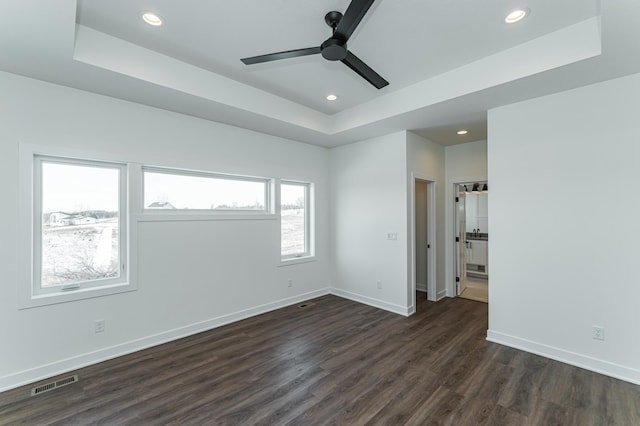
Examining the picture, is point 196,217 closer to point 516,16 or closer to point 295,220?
point 295,220

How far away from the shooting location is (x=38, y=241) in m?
2.69

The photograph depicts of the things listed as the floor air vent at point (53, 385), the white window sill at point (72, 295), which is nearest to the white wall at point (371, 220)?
the white window sill at point (72, 295)

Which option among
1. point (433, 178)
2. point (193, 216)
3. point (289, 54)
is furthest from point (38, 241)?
point (433, 178)

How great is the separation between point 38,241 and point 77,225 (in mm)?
326

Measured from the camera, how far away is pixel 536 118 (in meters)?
3.10

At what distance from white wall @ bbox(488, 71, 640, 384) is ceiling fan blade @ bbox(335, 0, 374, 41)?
2457 mm

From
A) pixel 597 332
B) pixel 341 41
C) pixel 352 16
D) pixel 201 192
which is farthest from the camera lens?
pixel 201 192

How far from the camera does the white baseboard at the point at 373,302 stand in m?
4.24

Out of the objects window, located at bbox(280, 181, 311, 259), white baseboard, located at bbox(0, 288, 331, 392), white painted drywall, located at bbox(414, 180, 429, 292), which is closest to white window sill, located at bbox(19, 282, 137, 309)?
white baseboard, located at bbox(0, 288, 331, 392)

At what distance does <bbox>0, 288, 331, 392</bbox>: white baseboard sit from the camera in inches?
98.6

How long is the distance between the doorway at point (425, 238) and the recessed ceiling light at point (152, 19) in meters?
4.04

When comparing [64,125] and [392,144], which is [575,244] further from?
[64,125]

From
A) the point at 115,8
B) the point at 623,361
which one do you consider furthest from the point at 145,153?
the point at 623,361

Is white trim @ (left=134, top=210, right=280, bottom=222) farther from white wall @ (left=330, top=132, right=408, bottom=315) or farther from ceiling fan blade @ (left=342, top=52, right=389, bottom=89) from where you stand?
ceiling fan blade @ (left=342, top=52, right=389, bottom=89)
